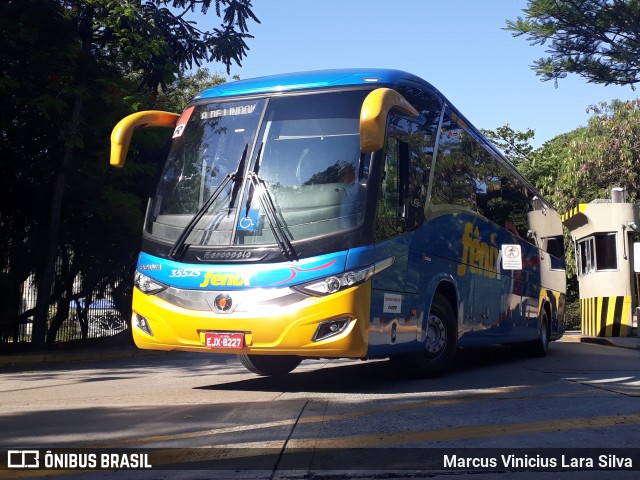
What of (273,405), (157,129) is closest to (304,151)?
(273,405)

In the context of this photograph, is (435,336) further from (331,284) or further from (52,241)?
(52,241)

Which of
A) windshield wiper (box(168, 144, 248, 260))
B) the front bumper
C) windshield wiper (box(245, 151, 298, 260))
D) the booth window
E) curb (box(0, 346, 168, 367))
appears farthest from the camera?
the booth window

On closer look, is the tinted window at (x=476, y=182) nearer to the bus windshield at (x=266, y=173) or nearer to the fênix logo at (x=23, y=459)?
the bus windshield at (x=266, y=173)

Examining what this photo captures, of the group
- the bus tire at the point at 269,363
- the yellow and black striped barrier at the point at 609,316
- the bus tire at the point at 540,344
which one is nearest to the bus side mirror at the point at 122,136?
the bus tire at the point at 269,363

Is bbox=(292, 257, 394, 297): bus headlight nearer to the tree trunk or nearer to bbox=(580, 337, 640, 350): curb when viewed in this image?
the tree trunk

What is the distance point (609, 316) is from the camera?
23.3 meters

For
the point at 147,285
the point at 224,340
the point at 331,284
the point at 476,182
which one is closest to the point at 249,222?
the point at 331,284

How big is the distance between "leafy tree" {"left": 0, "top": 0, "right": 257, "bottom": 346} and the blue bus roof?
239 inches

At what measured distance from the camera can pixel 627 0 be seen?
20531 mm

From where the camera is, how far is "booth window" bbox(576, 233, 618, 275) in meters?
23.2

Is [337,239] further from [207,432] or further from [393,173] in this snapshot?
[207,432]

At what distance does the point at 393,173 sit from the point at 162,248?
2566 mm

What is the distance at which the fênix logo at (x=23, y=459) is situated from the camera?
204 inches

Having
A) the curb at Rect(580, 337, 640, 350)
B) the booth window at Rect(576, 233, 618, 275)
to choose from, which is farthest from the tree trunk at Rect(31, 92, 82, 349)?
the booth window at Rect(576, 233, 618, 275)
